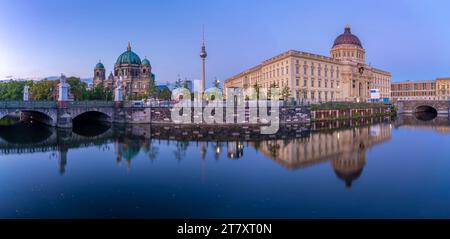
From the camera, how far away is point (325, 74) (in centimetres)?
7819

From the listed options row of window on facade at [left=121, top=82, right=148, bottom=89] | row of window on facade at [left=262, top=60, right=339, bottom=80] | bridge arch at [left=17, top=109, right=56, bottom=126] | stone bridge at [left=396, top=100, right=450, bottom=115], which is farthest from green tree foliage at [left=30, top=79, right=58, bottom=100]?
stone bridge at [left=396, top=100, right=450, bottom=115]

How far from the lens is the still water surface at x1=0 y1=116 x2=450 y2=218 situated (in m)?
13.3

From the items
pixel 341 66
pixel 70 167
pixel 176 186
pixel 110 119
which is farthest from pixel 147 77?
pixel 176 186

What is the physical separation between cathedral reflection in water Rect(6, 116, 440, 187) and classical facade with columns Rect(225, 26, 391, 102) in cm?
3221

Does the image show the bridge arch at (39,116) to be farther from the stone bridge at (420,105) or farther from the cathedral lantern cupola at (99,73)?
the stone bridge at (420,105)

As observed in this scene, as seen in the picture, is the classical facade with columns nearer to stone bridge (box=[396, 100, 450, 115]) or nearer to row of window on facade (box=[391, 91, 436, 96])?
stone bridge (box=[396, 100, 450, 115])

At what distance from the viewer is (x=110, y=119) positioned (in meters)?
53.6

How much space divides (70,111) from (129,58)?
64.2 meters

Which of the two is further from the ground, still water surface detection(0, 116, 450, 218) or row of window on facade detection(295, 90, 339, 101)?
row of window on facade detection(295, 90, 339, 101)

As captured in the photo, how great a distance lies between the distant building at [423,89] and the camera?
127 m

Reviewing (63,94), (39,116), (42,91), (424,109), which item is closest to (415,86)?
(424,109)

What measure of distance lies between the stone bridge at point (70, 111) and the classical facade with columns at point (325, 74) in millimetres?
31101

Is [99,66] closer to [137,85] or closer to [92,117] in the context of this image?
[137,85]

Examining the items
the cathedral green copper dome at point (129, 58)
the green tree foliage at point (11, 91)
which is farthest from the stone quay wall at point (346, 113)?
the cathedral green copper dome at point (129, 58)
